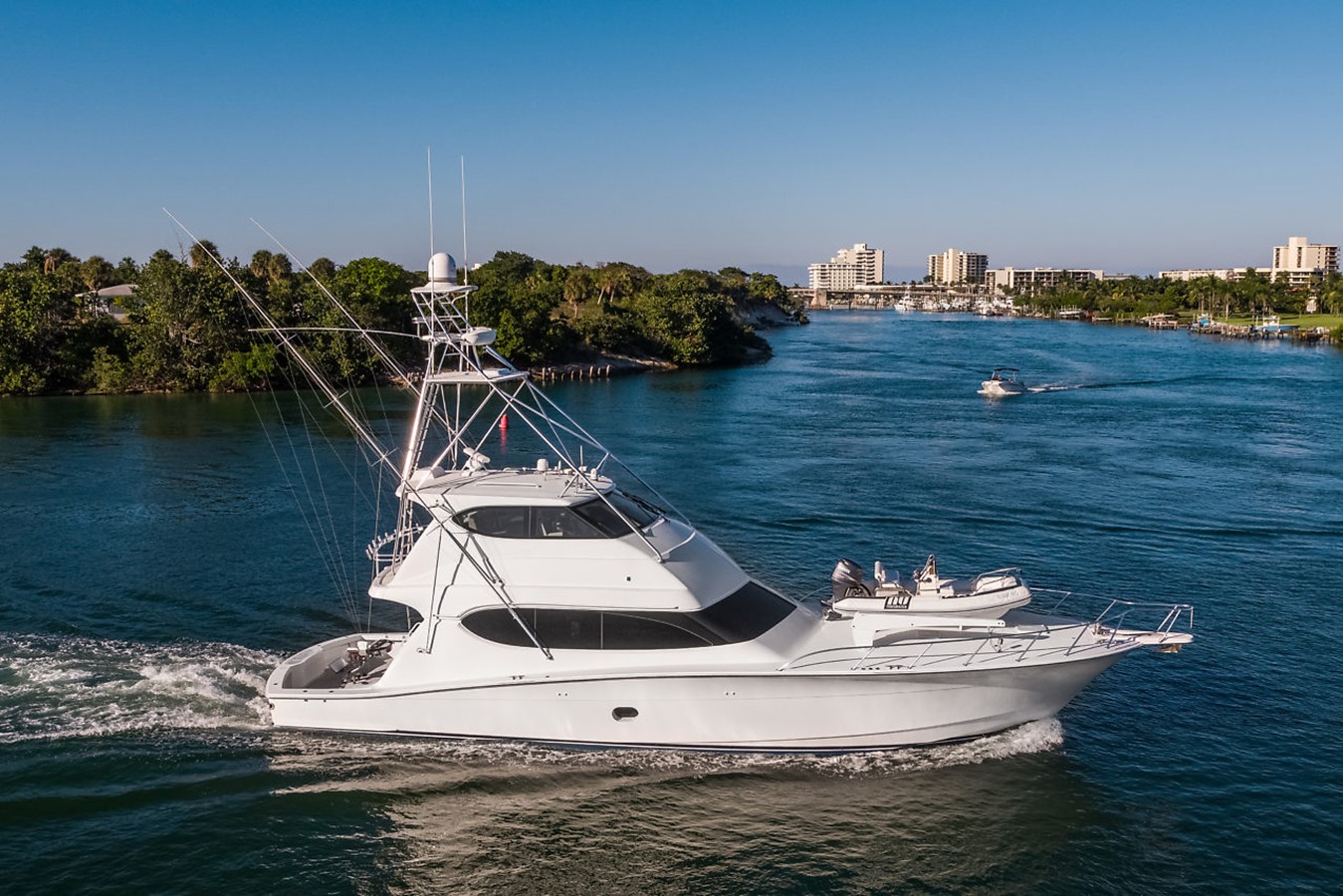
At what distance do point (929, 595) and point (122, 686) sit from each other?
13.2 meters

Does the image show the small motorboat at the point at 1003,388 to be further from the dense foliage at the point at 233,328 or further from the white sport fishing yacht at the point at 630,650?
the white sport fishing yacht at the point at 630,650

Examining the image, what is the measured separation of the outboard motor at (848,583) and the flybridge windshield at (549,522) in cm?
325

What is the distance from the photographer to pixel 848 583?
15539 mm

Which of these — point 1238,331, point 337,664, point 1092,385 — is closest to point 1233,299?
point 1238,331

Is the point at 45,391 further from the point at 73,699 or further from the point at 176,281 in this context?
the point at 73,699

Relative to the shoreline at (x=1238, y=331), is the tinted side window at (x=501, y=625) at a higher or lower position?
lower

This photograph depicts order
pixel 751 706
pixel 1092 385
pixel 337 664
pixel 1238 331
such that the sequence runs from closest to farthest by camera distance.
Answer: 1. pixel 751 706
2. pixel 337 664
3. pixel 1092 385
4. pixel 1238 331

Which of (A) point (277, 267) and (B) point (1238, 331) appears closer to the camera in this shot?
(A) point (277, 267)

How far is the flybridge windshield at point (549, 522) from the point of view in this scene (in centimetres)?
1462

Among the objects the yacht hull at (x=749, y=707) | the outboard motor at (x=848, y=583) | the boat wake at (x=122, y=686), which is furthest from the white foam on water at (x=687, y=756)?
the outboard motor at (x=848, y=583)

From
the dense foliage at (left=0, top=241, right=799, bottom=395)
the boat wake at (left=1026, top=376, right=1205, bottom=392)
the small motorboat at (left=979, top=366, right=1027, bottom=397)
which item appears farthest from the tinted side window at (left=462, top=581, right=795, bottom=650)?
the boat wake at (left=1026, top=376, right=1205, bottom=392)

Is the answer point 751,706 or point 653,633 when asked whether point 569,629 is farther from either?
point 751,706

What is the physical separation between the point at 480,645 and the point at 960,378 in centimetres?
6958

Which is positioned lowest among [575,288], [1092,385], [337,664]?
[337,664]
